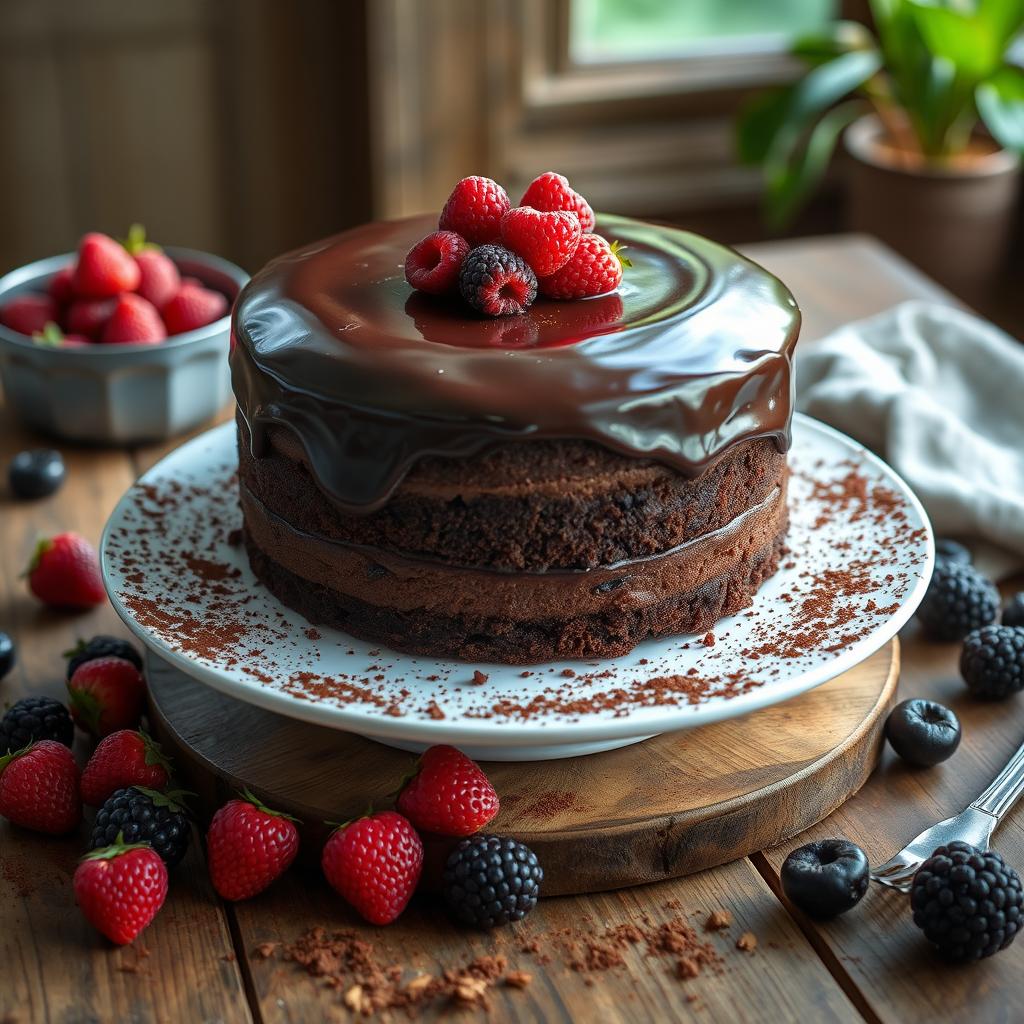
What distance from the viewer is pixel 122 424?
2584mm

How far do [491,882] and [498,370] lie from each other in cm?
57

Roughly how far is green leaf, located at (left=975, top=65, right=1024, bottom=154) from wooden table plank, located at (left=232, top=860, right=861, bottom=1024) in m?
2.83

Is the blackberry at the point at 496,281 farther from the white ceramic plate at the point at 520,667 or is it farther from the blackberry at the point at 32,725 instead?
the blackberry at the point at 32,725

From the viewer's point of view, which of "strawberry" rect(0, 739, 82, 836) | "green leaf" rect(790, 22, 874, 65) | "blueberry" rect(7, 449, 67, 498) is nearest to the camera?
"strawberry" rect(0, 739, 82, 836)

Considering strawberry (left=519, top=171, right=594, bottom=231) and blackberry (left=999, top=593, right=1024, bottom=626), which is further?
blackberry (left=999, top=593, right=1024, bottom=626)

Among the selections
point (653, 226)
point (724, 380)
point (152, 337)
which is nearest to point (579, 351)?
point (724, 380)

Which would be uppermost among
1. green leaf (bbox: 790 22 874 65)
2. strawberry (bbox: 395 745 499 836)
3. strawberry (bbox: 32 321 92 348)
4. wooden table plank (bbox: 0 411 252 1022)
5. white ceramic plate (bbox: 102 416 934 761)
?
green leaf (bbox: 790 22 874 65)

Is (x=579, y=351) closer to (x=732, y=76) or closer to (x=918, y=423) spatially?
(x=918, y=423)

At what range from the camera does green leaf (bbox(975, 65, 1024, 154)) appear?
382 centimetres

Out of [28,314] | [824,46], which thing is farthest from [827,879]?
[824,46]

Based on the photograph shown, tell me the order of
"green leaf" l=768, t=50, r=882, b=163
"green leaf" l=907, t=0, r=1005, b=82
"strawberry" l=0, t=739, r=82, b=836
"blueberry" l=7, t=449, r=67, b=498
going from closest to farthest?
"strawberry" l=0, t=739, r=82, b=836, "blueberry" l=7, t=449, r=67, b=498, "green leaf" l=907, t=0, r=1005, b=82, "green leaf" l=768, t=50, r=882, b=163

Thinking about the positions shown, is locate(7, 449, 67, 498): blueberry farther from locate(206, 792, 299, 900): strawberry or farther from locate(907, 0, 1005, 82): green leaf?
locate(907, 0, 1005, 82): green leaf

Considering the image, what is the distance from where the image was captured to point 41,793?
1651 mm

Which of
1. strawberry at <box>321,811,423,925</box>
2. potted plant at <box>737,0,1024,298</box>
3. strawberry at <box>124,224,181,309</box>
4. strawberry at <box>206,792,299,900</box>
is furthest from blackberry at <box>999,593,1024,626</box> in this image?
potted plant at <box>737,0,1024,298</box>
